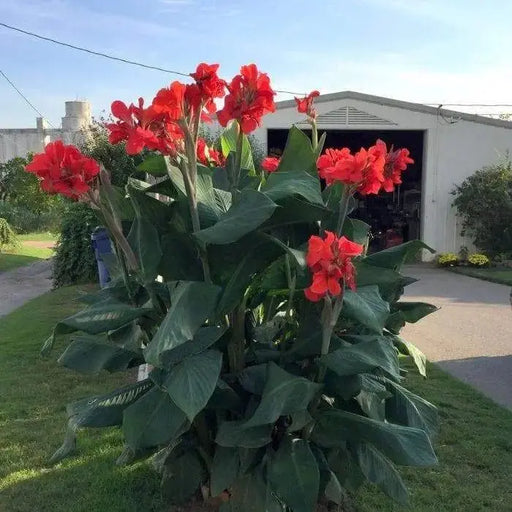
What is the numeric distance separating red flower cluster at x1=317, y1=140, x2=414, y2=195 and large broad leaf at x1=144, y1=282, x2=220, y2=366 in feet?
2.21

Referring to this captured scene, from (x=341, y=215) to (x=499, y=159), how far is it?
16.1m

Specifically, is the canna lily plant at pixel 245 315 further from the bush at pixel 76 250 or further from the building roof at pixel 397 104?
the building roof at pixel 397 104

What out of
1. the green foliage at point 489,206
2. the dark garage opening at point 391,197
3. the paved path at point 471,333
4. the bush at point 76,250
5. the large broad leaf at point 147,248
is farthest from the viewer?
the dark garage opening at point 391,197

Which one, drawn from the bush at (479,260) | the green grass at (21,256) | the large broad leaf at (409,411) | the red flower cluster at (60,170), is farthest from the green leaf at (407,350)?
the green grass at (21,256)

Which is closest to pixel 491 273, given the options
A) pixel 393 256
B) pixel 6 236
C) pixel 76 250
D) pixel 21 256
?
pixel 76 250

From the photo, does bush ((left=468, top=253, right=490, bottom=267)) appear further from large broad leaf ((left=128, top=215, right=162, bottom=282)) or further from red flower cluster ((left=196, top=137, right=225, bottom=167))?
large broad leaf ((left=128, top=215, right=162, bottom=282))

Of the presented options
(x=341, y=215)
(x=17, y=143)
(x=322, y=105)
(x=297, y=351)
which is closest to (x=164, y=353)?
(x=297, y=351)

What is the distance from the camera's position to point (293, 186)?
2.53 meters

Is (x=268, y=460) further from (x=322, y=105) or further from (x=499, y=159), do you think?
(x=499, y=159)

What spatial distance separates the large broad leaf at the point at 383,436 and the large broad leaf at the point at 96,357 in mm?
945

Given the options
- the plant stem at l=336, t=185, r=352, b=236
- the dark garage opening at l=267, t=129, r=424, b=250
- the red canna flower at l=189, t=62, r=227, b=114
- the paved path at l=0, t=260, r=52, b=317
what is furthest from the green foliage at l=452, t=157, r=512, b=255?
the red canna flower at l=189, t=62, r=227, b=114

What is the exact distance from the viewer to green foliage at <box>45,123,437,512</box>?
96.3 inches

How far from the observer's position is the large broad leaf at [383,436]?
2.49 metres

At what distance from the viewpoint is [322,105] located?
1680 cm
